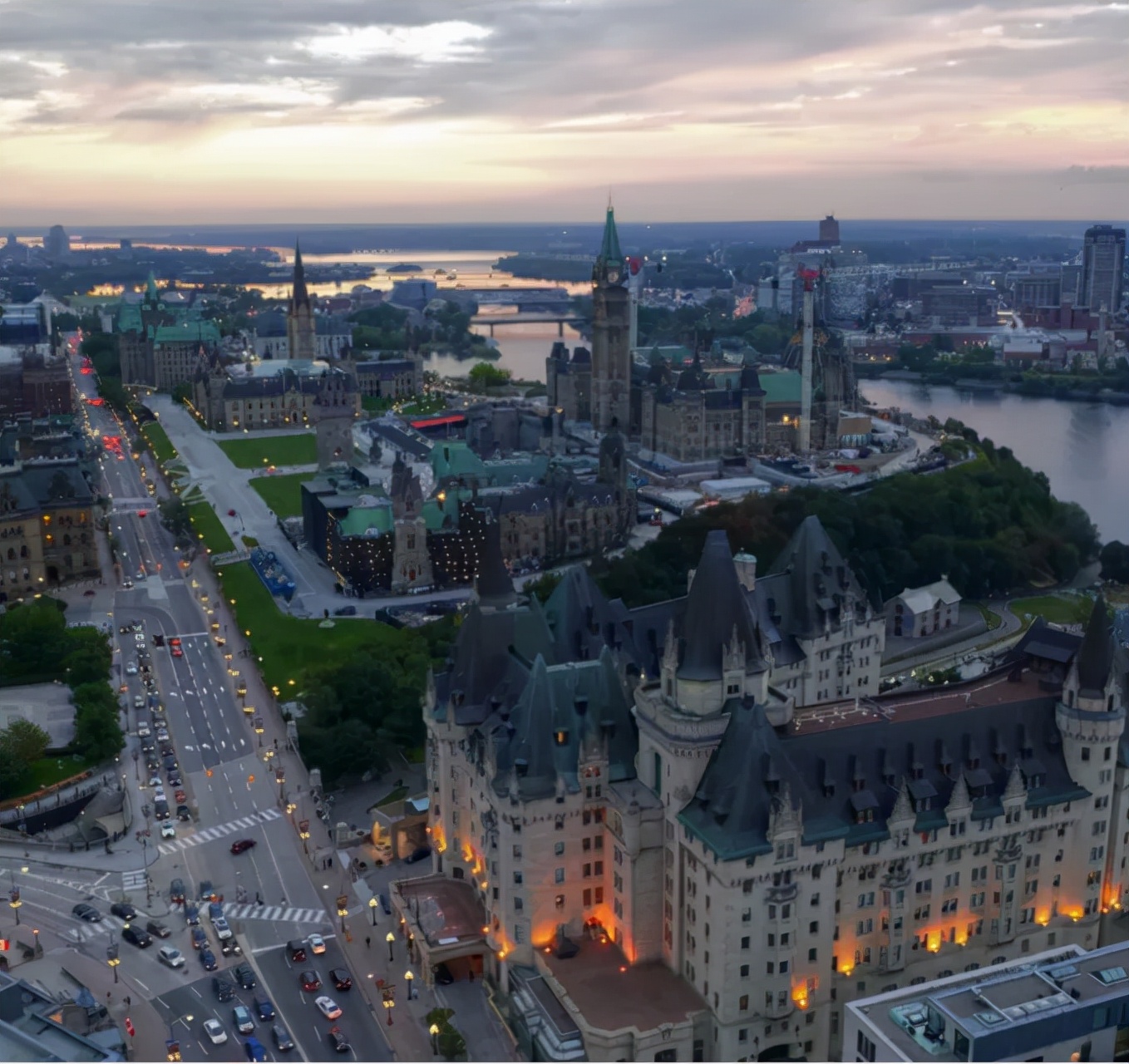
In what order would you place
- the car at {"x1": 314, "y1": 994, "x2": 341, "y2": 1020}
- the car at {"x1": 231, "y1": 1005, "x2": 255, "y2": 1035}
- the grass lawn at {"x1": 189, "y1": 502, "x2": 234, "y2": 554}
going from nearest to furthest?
the car at {"x1": 231, "y1": 1005, "x2": 255, "y2": 1035}
the car at {"x1": 314, "y1": 994, "x2": 341, "y2": 1020}
the grass lawn at {"x1": 189, "y1": 502, "x2": 234, "y2": 554}

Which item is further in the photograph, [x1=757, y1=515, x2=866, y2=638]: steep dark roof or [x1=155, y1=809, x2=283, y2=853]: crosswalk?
[x1=757, y1=515, x2=866, y2=638]: steep dark roof

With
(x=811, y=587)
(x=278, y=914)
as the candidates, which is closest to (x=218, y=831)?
(x=278, y=914)

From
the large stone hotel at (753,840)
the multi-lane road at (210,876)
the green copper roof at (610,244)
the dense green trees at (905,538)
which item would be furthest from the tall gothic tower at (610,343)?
the large stone hotel at (753,840)

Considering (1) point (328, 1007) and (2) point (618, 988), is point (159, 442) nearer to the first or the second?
(1) point (328, 1007)

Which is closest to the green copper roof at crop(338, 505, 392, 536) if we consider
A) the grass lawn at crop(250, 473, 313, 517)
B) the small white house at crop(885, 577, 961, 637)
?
the grass lawn at crop(250, 473, 313, 517)

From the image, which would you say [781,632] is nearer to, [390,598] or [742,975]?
[742,975]

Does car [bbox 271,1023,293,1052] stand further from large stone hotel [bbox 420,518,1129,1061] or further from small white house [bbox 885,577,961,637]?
small white house [bbox 885,577,961,637]
